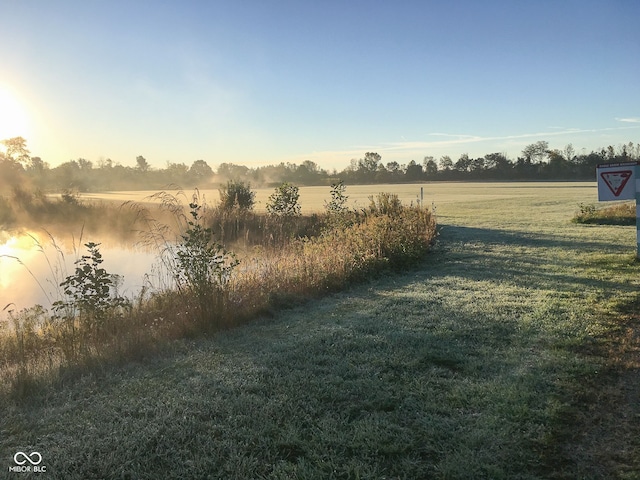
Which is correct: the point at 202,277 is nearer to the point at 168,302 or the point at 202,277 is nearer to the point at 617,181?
the point at 168,302

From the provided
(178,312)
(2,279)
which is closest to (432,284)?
(178,312)

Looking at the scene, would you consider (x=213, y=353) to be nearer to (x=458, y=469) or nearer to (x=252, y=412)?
(x=252, y=412)

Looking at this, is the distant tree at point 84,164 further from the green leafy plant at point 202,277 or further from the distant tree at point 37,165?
the green leafy plant at point 202,277

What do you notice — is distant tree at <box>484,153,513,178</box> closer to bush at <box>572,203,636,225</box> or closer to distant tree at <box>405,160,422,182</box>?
distant tree at <box>405,160,422,182</box>

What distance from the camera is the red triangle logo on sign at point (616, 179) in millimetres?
7559

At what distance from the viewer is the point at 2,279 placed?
31.7 ft

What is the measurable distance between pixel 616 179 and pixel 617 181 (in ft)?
0.13

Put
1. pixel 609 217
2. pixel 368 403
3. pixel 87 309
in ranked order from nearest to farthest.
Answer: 1. pixel 368 403
2. pixel 87 309
3. pixel 609 217

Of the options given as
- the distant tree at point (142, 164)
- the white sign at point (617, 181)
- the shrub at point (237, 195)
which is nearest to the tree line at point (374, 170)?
the distant tree at point (142, 164)

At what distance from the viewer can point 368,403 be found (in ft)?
9.67

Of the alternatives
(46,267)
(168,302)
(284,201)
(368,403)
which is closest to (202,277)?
(168,302)

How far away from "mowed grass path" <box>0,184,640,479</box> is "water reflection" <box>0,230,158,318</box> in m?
3.36

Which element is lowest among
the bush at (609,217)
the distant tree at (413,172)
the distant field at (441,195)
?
the bush at (609,217)

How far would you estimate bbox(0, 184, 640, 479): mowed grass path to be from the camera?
7.77 ft
